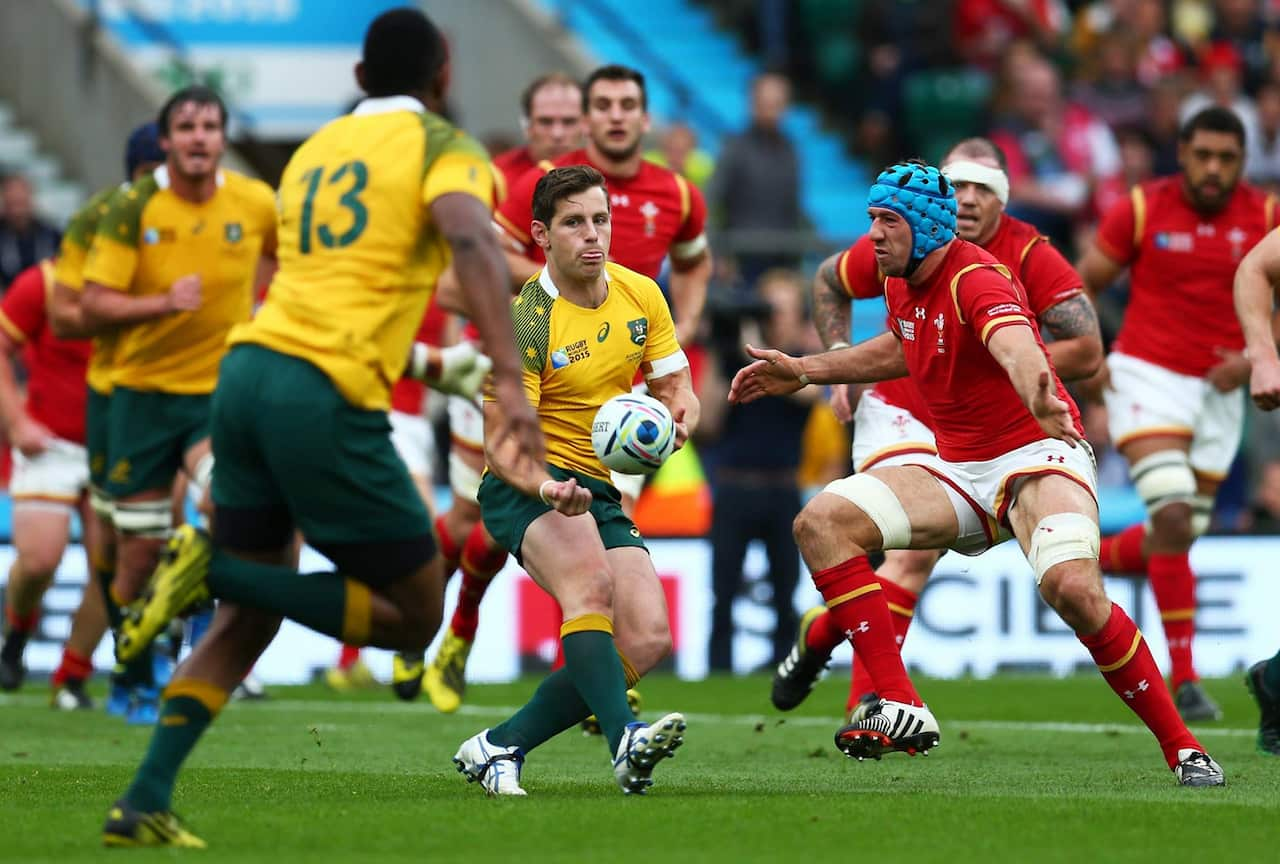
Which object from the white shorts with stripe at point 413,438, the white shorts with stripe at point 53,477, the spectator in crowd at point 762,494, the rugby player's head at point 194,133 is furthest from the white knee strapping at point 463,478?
the spectator in crowd at point 762,494

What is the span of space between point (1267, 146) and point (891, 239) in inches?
459

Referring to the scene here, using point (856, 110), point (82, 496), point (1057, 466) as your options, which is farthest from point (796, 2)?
point (1057, 466)

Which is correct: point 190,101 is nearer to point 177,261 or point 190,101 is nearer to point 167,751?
point 177,261

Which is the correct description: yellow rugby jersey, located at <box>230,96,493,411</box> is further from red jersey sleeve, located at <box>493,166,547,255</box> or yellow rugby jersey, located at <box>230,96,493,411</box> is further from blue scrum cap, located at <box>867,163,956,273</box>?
red jersey sleeve, located at <box>493,166,547,255</box>

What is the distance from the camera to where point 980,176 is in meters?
10.1

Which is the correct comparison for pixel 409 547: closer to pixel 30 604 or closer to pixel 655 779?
pixel 655 779

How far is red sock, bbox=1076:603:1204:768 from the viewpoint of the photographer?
26.8 feet

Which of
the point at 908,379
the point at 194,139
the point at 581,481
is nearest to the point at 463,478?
the point at 194,139

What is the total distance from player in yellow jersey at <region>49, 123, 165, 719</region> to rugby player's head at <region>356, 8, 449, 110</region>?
482cm

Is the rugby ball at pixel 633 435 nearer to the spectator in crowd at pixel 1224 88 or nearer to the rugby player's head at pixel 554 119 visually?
the rugby player's head at pixel 554 119

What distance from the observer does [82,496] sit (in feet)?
44.4

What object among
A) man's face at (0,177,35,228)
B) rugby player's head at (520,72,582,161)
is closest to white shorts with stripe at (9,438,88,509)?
rugby player's head at (520,72,582,161)

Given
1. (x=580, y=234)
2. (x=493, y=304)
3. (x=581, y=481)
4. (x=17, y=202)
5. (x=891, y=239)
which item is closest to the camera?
(x=493, y=304)

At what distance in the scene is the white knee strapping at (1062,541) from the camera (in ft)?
26.6
